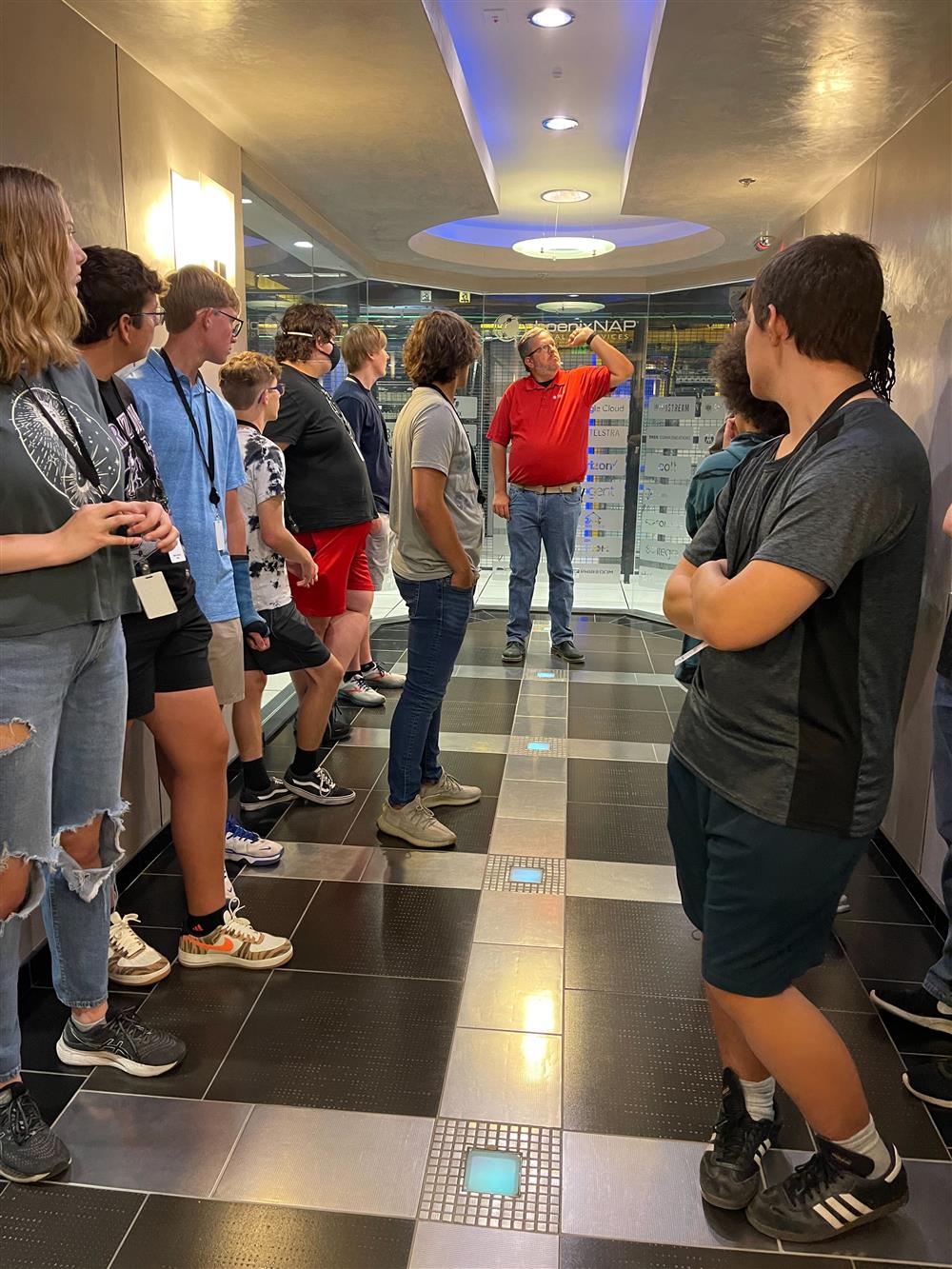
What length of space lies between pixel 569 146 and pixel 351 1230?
5.05 m

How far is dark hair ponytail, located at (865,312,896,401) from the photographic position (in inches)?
56.9

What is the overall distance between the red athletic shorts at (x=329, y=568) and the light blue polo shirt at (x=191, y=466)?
117cm

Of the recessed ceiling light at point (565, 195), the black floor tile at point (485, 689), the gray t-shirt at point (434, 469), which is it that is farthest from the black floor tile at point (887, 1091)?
the recessed ceiling light at point (565, 195)

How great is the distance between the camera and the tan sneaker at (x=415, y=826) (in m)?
3.11

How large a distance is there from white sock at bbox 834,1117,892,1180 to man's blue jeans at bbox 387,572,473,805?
1754 millimetres

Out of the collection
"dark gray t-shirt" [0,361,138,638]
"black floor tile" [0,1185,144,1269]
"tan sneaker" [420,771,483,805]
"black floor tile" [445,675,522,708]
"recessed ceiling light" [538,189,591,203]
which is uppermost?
"recessed ceiling light" [538,189,591,203]

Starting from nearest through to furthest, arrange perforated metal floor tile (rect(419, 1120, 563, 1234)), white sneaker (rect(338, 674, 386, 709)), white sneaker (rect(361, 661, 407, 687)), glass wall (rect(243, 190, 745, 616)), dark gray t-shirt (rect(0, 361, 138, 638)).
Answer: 1. dark gray t-shirt (rect(0, 361, 138, 638))
2. perforated metal floor tile (rect(419, 1120, 563, 1234))
3. white sneaker (rect(338, 674, 386, 709))
4. white sneaker (rect(361, 661, 407, 687))
5. glass wall (rect(243, 190, 745, 616))

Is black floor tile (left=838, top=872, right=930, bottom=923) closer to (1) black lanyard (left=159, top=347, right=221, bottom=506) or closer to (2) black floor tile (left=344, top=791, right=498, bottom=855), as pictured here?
(2) black floor tile (left=344, top=791, right=498, bottom=855)

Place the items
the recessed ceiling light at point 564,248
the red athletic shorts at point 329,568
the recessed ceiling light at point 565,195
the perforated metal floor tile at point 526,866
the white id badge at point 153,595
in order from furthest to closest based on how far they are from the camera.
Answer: the recessed ceiling light at point 564,248 → the recessed ceiling light at point 565,195 → the red athletic shorts at point 329,568 → the perforated metal floor tile at point 526,866 → the white id badge at point 153,595

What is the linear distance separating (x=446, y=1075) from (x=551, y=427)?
4.38 m

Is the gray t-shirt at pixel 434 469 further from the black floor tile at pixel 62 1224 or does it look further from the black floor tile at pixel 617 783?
the black floor tile at pixel 62 1224

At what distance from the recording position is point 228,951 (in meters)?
2.41

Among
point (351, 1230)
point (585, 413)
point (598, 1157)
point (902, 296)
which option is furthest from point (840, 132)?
point (351, 1230)

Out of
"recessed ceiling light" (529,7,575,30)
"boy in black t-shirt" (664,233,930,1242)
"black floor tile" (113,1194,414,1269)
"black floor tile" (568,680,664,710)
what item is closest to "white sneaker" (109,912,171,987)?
"black floor tile" (113,1194,414,1269)
